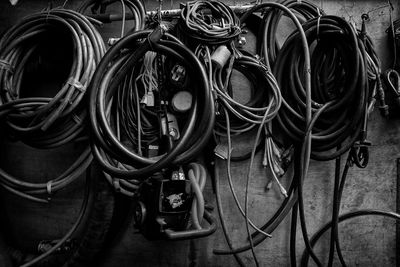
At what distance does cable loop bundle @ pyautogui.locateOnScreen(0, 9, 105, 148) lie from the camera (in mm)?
1566

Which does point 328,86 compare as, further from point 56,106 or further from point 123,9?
point 56,106

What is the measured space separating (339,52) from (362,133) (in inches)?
16.9

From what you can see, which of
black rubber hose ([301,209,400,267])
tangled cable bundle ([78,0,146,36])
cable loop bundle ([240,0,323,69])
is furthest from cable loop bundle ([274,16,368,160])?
tangled cable bundle ([78,0,146,36])

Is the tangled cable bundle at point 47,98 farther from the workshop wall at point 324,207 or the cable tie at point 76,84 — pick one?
the workshop wall at point 324,207

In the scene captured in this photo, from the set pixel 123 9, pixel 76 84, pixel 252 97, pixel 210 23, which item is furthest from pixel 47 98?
pixel 252 97

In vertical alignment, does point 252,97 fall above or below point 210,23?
below

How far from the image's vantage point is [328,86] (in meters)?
1.73

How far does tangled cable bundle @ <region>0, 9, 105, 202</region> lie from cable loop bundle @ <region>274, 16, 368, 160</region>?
1.00m

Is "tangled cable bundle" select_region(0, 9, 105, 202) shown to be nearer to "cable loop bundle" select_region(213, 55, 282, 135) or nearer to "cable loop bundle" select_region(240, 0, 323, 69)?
"cable loop bundle" select_region(213, 55, 282, 135)

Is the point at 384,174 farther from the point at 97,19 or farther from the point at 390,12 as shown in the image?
the point at 97,19

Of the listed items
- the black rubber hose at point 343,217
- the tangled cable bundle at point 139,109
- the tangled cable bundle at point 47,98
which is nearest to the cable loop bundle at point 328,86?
the black rubber hose at point 343,217

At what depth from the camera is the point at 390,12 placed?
1.87 meters

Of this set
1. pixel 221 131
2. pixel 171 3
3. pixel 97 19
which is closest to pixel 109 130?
pixel 221 131

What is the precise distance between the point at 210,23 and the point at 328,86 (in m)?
0.72
